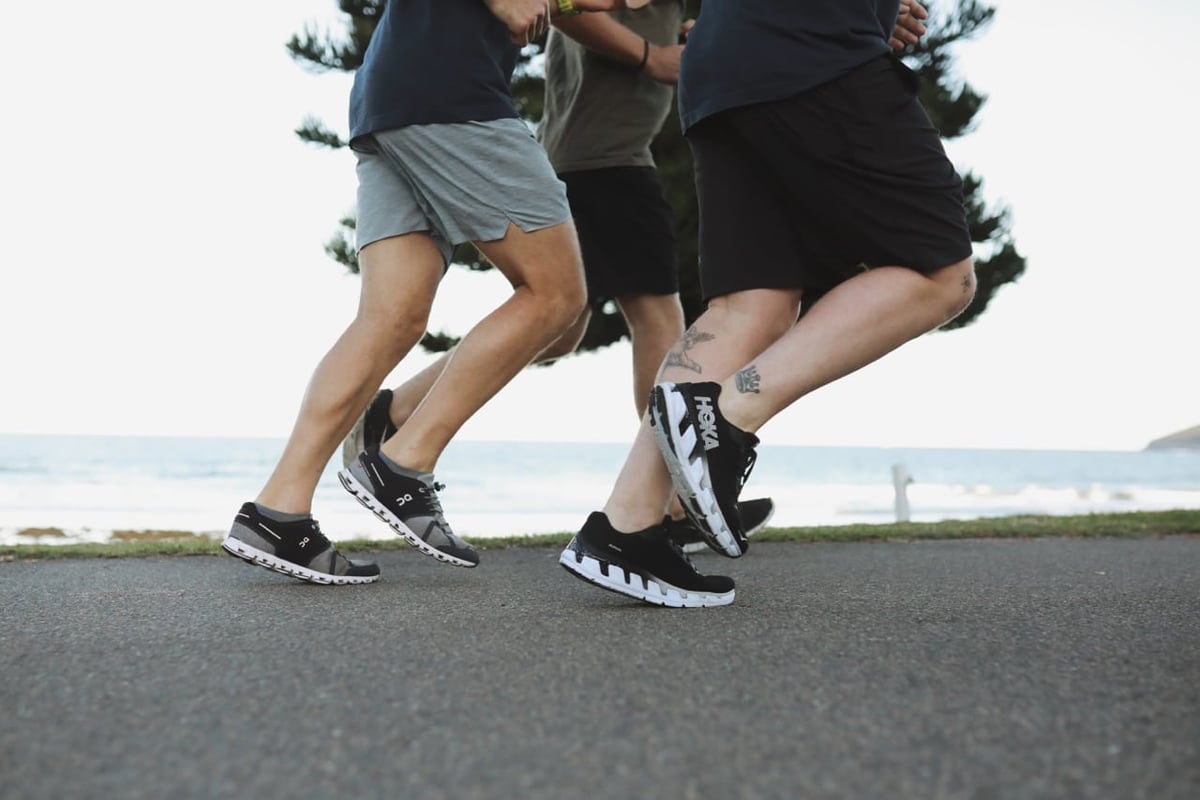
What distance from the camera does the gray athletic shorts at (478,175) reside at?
7.39ft

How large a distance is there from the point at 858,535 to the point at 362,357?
2.57 metres

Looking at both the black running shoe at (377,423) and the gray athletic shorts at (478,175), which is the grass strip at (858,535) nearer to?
the black running shoe at (377,423)

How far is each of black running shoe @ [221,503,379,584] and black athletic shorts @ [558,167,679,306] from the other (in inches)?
46.7

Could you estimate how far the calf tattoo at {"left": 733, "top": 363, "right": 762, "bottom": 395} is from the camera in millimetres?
1891

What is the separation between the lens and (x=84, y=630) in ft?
5.63

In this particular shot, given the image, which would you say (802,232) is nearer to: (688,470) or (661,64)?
(688,470)

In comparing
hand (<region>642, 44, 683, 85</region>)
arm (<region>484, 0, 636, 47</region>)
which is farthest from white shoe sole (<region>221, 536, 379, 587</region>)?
hand (<region>642, 44, 683, 85</region>)

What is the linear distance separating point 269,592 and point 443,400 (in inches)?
23.2

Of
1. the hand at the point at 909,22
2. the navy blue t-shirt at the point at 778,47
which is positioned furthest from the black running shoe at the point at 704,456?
the hand at the point at 909,22

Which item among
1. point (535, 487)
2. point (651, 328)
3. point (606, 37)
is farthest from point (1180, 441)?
point (606, 37)

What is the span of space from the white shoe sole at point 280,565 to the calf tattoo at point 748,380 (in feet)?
3.49

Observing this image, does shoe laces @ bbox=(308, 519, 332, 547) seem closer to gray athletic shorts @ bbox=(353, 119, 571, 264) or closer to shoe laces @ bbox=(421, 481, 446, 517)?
shoe laces @ bbox=(421, 481, 446, 517)

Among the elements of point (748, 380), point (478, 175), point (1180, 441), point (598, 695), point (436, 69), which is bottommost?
point (598, 695)

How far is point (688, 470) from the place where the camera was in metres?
1.81
